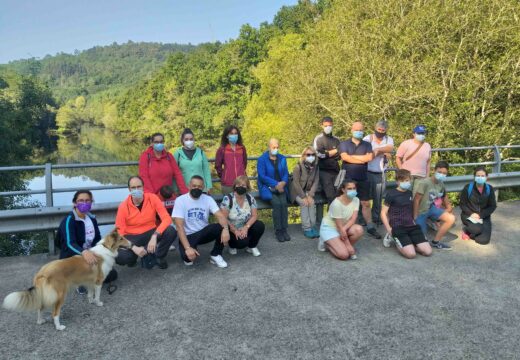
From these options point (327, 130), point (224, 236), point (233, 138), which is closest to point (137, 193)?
point (224, 236)

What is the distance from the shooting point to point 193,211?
577 centimetres

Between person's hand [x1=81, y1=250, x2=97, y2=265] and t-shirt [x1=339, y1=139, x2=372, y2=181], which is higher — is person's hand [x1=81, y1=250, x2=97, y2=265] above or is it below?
below

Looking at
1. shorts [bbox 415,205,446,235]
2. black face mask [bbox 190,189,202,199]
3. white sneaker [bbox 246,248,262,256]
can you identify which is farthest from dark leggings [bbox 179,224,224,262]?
shorts [bbox 415,205,446,235]

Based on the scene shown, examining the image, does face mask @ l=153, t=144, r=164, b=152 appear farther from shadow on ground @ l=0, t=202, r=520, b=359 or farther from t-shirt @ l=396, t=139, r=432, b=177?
t-shirt @ l=396, t=139, r=432, b=177

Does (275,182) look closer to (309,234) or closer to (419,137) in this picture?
(309,234)

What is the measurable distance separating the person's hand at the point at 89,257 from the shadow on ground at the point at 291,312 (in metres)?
0.52

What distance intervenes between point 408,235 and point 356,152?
1.69 metres

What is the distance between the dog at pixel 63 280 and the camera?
152 inches

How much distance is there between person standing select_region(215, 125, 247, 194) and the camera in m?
6.84

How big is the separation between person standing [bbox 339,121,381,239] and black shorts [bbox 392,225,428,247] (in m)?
0.73

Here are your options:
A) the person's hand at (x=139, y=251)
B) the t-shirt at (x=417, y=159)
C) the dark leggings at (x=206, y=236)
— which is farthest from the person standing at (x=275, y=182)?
the person's hand at (x=139, y=251)

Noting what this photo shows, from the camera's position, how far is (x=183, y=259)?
19.0 ft

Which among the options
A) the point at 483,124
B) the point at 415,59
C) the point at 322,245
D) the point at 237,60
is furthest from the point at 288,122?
the point at 237,60

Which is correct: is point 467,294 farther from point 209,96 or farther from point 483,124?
point 209,96
